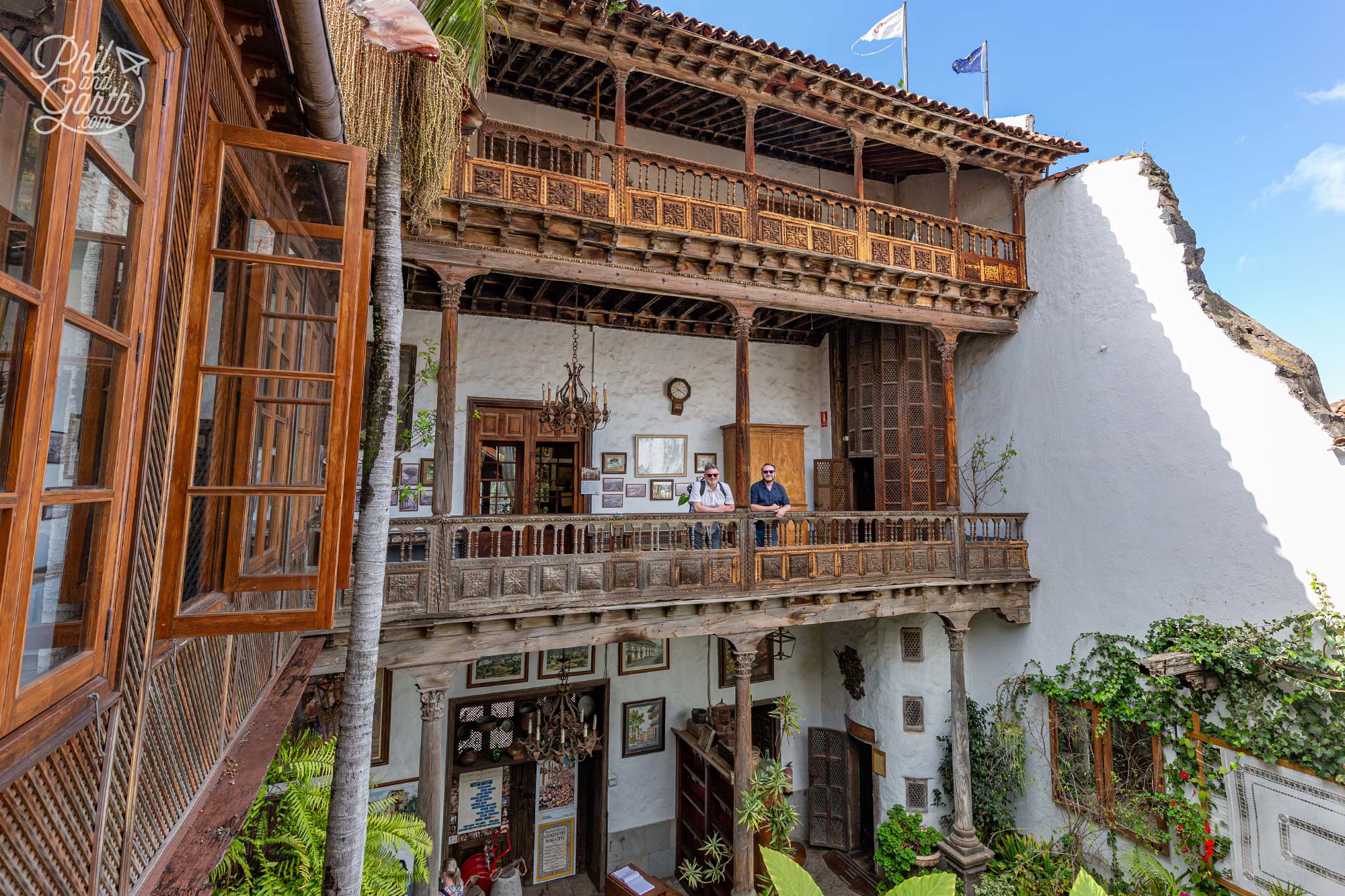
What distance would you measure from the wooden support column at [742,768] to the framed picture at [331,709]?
4184mm

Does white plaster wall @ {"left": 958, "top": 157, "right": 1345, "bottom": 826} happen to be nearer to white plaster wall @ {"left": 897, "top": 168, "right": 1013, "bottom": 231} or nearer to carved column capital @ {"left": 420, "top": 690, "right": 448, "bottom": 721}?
white plaster wall @ {"left": 897, "top": 168, "right": 1013, "bottom": 231}

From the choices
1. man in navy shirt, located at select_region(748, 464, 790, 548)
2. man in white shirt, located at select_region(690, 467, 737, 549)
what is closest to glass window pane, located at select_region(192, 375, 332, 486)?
man in white shirt, located at select_region(690, 467, 737, 549)

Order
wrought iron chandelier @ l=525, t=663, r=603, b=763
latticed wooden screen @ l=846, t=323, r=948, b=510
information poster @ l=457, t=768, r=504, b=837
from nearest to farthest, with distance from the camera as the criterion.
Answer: wrought iron chandelier @ l=525, t=663, r=603, b=763 → information poster @ l=457, t=768, r=504, b=837 → latticed wooden screen @ l=846, t=323, r=948, b=510

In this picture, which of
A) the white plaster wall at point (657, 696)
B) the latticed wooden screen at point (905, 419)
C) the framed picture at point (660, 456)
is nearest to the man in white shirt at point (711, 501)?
the framed picture at point (660, 456)

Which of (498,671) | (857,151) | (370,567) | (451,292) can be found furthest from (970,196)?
(370,567)

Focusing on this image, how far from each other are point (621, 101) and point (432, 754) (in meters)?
7.43

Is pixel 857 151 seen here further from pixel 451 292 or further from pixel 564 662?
pixel 564 662

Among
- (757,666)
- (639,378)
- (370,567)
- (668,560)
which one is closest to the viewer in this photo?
(370,567)

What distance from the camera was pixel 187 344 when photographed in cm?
214

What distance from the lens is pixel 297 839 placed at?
391 cm

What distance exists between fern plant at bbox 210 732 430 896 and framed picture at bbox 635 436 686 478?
20.9 feet

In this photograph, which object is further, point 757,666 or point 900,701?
point 757,666

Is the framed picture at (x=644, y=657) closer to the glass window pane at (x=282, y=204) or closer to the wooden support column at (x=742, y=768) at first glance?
the wooden support column at (x=742, y=768)

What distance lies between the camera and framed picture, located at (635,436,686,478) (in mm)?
10633
